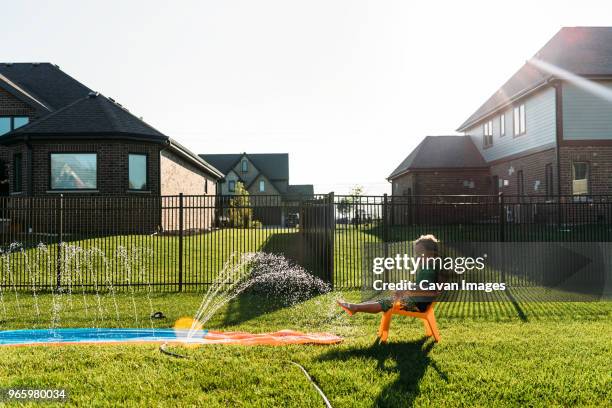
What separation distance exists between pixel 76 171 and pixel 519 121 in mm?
19823

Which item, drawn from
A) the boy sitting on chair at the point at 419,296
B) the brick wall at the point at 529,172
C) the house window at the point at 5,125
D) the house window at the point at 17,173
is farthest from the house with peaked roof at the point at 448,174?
the boy sitting on chair at the point at 419,296

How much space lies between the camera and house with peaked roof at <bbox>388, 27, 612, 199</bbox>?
19.6 m

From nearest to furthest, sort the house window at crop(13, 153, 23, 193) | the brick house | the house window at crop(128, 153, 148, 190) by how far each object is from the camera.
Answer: the brick house < the house window at crop(128, 153, 148, 190) < the house window at crop(13, 153, 23, 193)

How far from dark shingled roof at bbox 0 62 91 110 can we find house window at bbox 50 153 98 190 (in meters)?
5.93

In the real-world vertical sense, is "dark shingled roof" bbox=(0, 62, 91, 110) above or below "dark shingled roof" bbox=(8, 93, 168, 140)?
above

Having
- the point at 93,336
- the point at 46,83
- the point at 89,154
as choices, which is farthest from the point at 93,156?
the point at 93,336

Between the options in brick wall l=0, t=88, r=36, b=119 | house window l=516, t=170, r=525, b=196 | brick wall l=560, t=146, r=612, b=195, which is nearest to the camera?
brick wall l=560, t=146, r=612, b=195

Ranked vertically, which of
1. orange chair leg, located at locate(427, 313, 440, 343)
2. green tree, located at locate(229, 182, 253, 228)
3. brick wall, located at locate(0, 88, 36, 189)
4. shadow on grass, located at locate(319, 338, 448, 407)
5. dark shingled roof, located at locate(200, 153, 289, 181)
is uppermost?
dark shingled roof, located at locate(200, 153, 289, 181)

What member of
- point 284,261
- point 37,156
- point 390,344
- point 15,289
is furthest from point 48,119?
point 390,344

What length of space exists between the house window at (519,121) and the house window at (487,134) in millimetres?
3458

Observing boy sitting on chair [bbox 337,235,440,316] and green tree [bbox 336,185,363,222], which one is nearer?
boy sitting on chair [bbox 337,235,440,316]

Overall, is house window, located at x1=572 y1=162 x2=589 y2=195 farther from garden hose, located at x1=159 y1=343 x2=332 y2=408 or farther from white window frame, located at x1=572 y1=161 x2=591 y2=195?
garden hose, located at x1=159 y1=343 x2=332 y2=408

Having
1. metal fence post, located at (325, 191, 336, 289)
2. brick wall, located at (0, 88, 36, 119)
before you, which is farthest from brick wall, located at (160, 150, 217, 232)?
brick wall, located at (0, 88, 36, 119)

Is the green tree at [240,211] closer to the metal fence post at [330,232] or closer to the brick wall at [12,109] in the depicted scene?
the metal fence post at [330,232]
